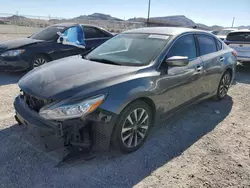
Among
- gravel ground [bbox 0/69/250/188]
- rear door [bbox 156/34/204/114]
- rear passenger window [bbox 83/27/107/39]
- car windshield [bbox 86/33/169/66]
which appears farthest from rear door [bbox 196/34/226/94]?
rear passenger window [bbox 83/27/107/39]

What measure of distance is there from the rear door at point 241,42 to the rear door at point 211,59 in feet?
12.7

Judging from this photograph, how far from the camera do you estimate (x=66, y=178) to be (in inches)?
97.6

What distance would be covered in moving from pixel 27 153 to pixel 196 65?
2916mm

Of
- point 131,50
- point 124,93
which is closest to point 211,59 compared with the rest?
point 131,50

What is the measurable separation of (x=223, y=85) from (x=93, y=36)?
14.2ft

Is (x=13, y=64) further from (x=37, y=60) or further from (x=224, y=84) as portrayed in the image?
(x=224, y=84)

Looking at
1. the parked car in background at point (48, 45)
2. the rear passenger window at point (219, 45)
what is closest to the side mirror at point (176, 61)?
the rear passenger window at point (219, 45)

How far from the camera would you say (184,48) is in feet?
11.9

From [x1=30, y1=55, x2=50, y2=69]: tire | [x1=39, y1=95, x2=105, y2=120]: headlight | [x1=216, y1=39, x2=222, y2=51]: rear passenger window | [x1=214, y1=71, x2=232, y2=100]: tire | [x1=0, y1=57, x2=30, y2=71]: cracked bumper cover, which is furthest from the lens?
[x1=30, y1=55, x2=50, y2=69]: tire

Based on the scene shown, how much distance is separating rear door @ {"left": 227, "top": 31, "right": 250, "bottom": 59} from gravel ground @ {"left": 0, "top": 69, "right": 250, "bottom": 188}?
4954mm

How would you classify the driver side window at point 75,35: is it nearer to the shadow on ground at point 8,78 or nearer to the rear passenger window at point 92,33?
the rear passenger window at point 92,33

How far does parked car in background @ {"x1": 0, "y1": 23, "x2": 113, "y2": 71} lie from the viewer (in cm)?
595

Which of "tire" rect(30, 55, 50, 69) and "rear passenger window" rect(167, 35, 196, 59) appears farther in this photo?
"tire" rect(30, 55, 50, 69)

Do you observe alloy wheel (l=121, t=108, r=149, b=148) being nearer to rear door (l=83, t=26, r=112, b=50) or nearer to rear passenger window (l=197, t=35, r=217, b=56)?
rear passenger window (l=197, t=35, r=217, b=56)
